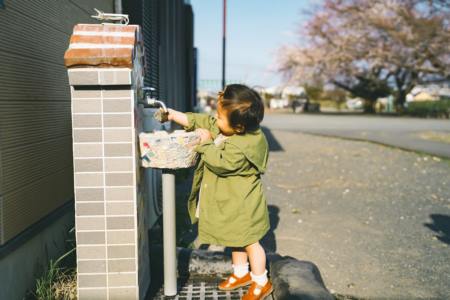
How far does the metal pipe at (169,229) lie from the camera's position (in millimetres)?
2354

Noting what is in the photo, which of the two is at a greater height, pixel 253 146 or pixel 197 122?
pixel 197 122

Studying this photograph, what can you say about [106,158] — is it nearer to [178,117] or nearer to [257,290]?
[178,117]

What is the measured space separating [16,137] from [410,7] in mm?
28763

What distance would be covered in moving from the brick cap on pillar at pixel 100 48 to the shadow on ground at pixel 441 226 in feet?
11.4

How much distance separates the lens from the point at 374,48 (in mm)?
29391

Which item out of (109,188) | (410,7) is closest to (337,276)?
(109,188)

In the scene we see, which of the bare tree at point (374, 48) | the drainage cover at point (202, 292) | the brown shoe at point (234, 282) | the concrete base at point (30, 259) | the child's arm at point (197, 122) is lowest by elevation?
the drainage cover at point (202, 292)

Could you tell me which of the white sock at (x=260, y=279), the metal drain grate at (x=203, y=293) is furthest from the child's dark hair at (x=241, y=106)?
the metal drain grate at (x=203, y=293)

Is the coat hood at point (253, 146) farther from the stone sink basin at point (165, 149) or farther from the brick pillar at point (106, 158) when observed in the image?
the brick pillar at point (106, 158)

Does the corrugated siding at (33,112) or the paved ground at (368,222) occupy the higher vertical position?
the corrugated siding at (33,112)

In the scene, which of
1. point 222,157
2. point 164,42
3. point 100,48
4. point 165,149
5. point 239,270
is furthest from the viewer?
Result: point 164,42

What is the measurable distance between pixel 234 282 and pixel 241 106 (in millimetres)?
1040

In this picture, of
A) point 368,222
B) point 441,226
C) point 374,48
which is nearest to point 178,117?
point 368,222

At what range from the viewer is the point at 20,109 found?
2393mm
